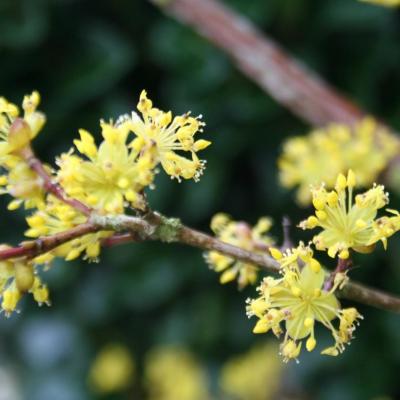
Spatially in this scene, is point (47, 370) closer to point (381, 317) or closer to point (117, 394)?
point (117, 394)

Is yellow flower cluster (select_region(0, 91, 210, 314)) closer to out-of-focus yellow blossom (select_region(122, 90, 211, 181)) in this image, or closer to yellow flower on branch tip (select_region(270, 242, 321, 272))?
out-of-focus yellow blossom (select_region(122, 90, 211, 181))

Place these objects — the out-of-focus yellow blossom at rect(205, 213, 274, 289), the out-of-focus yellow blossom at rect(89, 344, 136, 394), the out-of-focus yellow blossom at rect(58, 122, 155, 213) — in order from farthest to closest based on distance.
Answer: the out-of-focus yellow blossom at rect(89, 344, 136, 394) < the out-of-focus yellow blossom at rect(205, 213, 274, 289) < the out-of-focus yellow blossom at rect(58, 122, 155, 213)

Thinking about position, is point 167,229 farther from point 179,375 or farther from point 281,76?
point 179,375

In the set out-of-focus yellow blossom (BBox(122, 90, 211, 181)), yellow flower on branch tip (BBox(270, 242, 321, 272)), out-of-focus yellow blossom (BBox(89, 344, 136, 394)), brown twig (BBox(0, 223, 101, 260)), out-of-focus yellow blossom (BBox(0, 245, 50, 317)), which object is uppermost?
out-of-focus yellow blossom (BBox(89, 344, 136, 394))

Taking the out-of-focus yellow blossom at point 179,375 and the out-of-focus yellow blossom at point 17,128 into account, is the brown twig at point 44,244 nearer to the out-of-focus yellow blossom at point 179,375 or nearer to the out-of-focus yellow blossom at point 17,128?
the out-of-focus yellow blossom at point 17,128

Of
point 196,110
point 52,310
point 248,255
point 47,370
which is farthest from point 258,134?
point 248,255

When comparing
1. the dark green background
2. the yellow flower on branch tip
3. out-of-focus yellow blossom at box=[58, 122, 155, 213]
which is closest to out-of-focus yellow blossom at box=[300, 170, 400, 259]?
the yellow flower on branch tip
